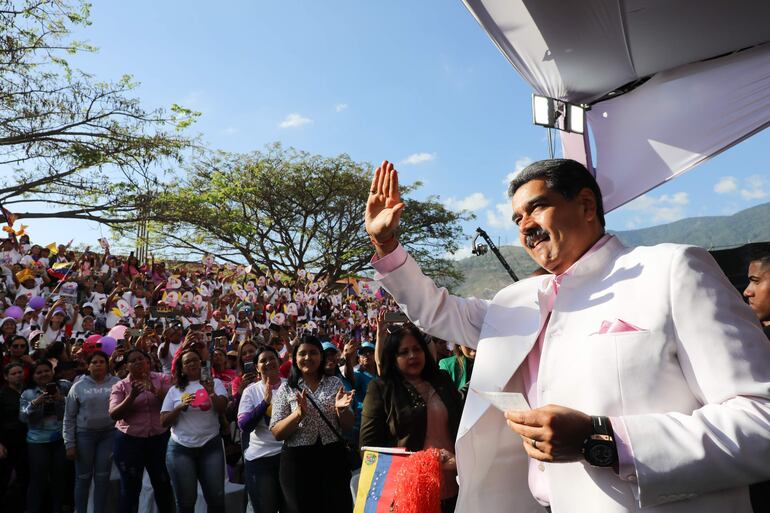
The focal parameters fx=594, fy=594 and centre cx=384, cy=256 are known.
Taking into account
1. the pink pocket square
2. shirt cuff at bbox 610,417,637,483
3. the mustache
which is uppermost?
the mustache

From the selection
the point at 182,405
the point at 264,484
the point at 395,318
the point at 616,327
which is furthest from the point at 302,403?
the point at 616,327

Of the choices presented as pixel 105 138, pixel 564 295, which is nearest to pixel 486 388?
pixel 564 295

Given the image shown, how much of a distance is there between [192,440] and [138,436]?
29.2 inches

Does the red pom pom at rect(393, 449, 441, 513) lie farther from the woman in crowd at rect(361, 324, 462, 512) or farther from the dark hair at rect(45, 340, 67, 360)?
the dark hair at rect(45, 340, 67, 360)

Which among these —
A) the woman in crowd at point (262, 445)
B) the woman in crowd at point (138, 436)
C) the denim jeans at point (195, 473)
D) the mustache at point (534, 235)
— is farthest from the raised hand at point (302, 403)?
the mustache at point (534, 235)

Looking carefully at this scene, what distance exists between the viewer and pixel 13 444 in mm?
6203

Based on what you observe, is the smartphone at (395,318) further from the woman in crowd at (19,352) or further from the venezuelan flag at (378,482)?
the woman in crowd at (19,352)

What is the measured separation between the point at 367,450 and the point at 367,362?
3.70 metres

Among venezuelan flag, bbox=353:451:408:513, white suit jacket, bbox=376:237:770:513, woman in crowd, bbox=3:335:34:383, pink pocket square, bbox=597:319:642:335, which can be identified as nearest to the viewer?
white suit jacket, bbox=376:237:770:513

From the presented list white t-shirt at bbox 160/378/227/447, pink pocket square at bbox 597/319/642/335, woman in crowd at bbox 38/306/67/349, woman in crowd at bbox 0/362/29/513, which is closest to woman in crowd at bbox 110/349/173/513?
white t-shirt at bbox 160/378/227/447

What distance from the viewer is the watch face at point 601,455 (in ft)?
4.03

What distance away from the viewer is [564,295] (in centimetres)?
159

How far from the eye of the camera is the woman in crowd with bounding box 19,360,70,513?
20.3 feet

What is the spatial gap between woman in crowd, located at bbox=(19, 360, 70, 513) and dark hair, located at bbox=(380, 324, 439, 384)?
447 centimetres
